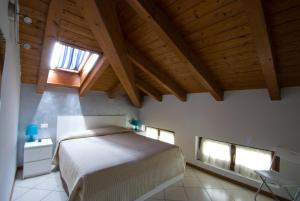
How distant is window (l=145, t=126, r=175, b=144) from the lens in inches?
169

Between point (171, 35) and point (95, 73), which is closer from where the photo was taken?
point (171, 35)

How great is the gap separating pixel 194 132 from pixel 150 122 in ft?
4.99

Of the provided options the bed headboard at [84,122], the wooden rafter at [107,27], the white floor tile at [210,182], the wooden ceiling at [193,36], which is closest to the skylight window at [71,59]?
the wooden ceiling at [193,36]

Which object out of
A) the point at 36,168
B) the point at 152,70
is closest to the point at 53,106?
the point at 36,168

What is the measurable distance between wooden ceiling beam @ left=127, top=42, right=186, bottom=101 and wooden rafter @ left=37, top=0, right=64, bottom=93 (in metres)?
1.10

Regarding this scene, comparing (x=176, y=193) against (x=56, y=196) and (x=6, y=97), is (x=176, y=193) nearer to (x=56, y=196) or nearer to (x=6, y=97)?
(x=56, y=196)

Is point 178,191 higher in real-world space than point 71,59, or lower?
lower

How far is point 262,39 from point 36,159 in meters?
3.77

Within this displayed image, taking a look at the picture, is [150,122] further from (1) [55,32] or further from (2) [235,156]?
(1) [55,32]

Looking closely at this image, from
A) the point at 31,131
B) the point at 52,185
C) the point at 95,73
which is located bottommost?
the point at 52,185

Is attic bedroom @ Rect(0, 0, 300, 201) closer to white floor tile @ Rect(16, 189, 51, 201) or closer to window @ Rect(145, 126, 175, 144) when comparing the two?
white floor tile @ Rect(16, 189, 51, 201)

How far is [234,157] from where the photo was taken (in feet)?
9.98

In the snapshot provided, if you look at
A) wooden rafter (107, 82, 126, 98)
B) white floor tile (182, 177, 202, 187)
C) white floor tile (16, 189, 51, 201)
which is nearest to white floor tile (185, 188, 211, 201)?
white floor tile (182, 177, 202, 187)

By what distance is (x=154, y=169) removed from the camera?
228 centimetres
